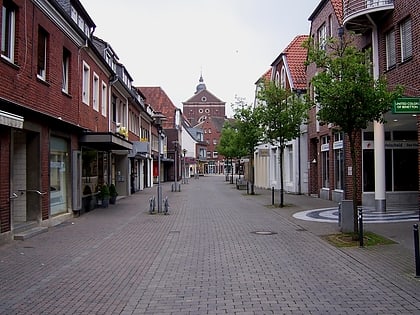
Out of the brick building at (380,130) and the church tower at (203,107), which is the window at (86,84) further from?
the church tower at (203,107)

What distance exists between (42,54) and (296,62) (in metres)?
23.4

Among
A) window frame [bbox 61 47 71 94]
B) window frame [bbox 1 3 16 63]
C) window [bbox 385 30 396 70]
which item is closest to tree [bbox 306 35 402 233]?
window [bbox 385 30 396 70]

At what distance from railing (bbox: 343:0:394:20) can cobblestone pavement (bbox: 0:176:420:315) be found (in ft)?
26.6

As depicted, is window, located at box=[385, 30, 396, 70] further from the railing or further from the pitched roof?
the pitched roof

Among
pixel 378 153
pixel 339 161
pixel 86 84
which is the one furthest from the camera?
pixel 339 161

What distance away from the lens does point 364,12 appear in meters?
18.0

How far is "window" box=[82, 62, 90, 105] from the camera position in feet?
65.2

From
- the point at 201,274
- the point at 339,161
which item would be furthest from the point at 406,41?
the point at 201,274

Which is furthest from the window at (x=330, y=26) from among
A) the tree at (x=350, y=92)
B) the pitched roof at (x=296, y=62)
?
the tree at (x=350, y=92)

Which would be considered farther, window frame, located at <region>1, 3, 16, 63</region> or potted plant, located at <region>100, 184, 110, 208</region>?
potted plant, located at <region>100, 184, 110, 208</region>

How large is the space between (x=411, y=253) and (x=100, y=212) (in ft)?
44.4

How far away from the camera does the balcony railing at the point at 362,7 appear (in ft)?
57.3

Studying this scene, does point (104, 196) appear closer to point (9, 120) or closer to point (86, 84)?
point (86, 84)

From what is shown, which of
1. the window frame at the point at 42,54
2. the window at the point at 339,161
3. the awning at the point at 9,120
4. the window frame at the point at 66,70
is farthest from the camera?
the window at the point at 339,161
